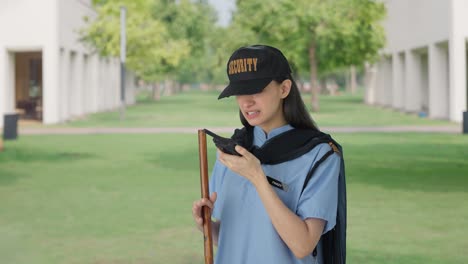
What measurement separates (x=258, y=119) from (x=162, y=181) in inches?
449

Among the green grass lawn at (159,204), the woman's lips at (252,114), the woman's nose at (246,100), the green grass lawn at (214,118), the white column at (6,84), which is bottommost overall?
the green grass lawn at (159,204)

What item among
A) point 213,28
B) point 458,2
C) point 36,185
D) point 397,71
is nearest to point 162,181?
point 36,185

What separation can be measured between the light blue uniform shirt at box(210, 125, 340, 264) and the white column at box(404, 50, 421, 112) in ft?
137

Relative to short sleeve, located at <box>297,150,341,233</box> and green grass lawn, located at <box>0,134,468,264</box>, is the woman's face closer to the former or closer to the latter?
short sleeve, located at <box>297,150,341,233</box>

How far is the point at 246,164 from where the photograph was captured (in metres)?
2.53

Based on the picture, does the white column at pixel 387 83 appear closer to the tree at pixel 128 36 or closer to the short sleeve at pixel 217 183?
the tree at pixel 128 36

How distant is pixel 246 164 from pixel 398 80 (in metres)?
46.8

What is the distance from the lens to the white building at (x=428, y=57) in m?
33.2

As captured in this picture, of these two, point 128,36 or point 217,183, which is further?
point 128,36

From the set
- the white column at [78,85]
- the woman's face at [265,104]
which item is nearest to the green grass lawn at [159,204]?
the woman's face at [265,104]

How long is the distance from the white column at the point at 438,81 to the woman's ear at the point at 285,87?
1388 inches

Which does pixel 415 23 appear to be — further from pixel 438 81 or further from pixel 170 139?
pixel 170 139

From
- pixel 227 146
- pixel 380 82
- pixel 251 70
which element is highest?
pixel 380 82

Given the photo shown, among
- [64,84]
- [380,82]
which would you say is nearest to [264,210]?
[64,84]
